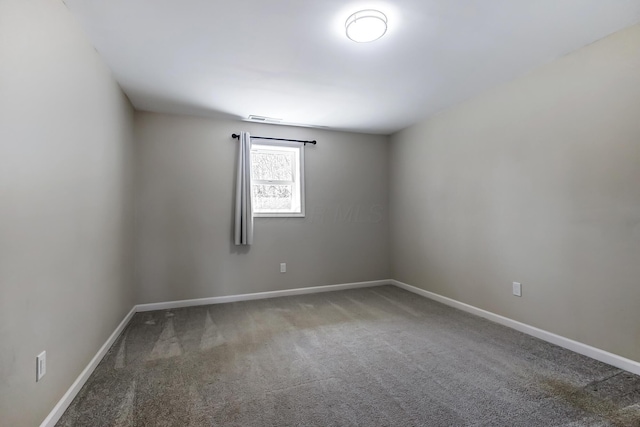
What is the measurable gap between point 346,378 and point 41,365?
164 cm

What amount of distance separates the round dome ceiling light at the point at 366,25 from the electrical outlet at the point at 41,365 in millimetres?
2456

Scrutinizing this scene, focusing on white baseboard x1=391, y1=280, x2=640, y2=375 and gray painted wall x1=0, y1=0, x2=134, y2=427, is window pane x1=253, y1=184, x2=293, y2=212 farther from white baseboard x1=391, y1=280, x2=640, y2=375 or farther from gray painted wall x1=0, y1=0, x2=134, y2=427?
white baseboard x1=391, y1=280, x2=640, y2=375

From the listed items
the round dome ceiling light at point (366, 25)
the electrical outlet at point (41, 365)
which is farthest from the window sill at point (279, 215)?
the electrical outlet at point (41, 365)

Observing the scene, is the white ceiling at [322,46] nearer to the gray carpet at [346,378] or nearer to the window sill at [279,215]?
the window sill at [279,215]

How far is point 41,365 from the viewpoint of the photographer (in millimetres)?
1431

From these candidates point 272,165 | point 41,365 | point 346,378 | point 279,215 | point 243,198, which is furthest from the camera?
point 272,165

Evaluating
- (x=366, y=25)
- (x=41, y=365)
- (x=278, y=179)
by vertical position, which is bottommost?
(x=41, y=365)

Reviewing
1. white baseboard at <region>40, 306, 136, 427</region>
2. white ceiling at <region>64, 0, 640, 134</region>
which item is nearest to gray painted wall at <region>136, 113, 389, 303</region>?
white ceiling at <region>64, 0, 640, 134</region>

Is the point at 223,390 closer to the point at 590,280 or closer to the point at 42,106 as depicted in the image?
the point at 42,106

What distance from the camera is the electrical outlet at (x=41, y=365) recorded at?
1.40 m

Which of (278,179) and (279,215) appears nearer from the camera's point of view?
(279,215)

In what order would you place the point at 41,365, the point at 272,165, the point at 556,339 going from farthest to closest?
1. the point at 272,165
2. the point at 556,339
3. the point at 41,365

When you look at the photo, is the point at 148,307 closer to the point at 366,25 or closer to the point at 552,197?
the point at 366,25

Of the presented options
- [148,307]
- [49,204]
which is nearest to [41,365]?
[49,204]
